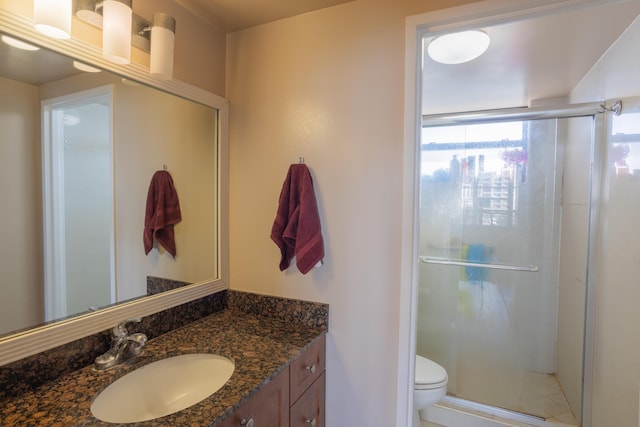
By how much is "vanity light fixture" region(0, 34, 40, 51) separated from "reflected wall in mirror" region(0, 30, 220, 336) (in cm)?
1

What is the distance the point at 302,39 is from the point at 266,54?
0.65ft

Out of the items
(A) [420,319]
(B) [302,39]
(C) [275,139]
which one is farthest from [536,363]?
(B) [302,39]

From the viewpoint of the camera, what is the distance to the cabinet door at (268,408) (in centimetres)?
84

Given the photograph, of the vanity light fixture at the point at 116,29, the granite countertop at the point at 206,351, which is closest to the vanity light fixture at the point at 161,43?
the vanity light fixture at the point at 116,29

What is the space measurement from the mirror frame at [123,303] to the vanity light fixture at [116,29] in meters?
0.11

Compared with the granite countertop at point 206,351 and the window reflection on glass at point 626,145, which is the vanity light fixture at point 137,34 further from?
the window reflection on glass at point 626,145

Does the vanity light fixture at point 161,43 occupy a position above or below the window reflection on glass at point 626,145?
above

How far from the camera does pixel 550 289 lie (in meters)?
2.19

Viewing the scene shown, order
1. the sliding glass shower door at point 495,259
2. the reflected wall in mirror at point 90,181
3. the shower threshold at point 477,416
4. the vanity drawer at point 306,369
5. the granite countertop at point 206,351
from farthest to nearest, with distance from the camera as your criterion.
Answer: the sliding glass shower door at point 495,259
the shower threshold at point 477,416
the vanity drawer at point 306,369
the reflected wall in mirror at point 90,181
the granite countertop at point 206,351

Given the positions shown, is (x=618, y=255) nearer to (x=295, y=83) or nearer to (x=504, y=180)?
(x=504, y=180)

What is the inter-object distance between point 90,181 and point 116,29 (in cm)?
53

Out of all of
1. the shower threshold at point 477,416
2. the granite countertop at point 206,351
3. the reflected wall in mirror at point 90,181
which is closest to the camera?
the granite countertop at point 206,351

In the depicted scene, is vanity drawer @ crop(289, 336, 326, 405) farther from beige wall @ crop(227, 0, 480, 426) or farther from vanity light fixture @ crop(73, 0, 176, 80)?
vanity light fixture @ crop(73, 0, 176, 80)

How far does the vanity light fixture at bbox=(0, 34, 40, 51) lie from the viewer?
80 cm
